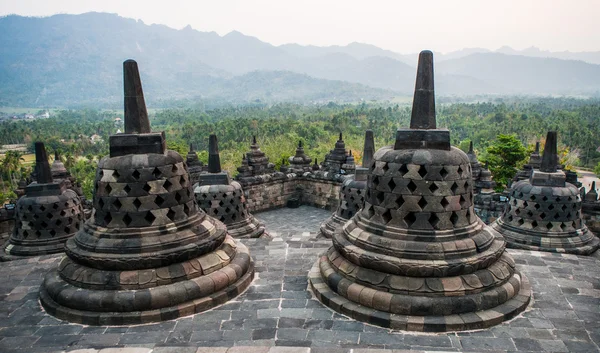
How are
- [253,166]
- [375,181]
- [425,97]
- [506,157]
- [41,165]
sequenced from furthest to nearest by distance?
[506,157] → [253,166] → [41,165] → [375,181] → [425,97]

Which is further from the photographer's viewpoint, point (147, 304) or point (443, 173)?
point (443, 173)

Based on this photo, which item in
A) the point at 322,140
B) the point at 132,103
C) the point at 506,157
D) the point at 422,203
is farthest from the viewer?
the point at 322,140

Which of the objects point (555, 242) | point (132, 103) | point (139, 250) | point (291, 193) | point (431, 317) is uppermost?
point (132, 103)

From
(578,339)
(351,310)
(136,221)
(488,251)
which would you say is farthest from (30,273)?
(578,339)

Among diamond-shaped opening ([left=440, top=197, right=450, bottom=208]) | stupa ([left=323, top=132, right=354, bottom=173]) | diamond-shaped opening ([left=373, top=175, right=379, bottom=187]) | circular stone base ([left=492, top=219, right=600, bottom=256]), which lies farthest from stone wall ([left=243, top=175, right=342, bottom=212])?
diamond-shaped opening ([left=440, top=197, right=450, bottom=208])

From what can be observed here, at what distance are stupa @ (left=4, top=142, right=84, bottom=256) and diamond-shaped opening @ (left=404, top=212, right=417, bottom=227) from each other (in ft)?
28.2

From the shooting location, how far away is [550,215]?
1011 cm

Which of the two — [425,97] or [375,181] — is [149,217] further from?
[425,97]

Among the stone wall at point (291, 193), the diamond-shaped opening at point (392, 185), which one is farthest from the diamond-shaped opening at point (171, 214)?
the stone wall at point (291, 193)

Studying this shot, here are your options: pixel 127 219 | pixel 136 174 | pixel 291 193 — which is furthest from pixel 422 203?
pixel 291 193

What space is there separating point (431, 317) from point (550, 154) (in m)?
6.81

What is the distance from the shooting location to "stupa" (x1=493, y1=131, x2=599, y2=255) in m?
9.95

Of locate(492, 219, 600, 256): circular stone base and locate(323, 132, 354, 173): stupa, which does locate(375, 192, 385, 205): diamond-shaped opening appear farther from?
locate(323, 132, 354, 173): stupa

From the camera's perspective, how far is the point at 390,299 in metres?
5.48
